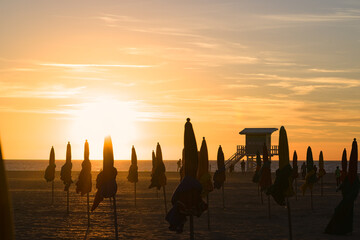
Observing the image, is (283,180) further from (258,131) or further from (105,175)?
(258,131)

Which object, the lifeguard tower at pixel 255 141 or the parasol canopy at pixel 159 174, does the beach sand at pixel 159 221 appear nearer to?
the parasol canopy at pixel 159 174

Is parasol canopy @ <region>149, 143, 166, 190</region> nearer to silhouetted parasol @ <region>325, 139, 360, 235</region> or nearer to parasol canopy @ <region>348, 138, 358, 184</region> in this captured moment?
silhouetted parasol @ <region>325, 139, 360, 235</region>

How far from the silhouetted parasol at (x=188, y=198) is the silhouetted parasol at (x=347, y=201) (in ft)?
25.1

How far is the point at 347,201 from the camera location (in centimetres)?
1944

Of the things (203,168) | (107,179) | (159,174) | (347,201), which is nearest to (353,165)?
(347,201)

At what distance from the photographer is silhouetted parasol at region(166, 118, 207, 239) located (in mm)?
13320

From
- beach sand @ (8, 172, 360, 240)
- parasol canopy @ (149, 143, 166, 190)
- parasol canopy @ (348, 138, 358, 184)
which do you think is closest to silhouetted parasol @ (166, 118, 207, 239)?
beach sand @ (8, 172, 360, 240)

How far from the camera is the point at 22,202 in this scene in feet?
117

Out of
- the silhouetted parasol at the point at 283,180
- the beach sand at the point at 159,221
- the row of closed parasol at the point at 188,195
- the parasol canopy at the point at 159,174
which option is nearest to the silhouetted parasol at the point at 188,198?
the row of closed parasol at the point at 188,195

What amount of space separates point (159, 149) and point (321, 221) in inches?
329

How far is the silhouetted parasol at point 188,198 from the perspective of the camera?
524 inches

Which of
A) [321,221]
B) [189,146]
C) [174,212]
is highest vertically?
[189,146]

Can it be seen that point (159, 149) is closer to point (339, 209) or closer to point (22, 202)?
point (339, 209)

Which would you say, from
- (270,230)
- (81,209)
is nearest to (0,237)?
(270,230)
